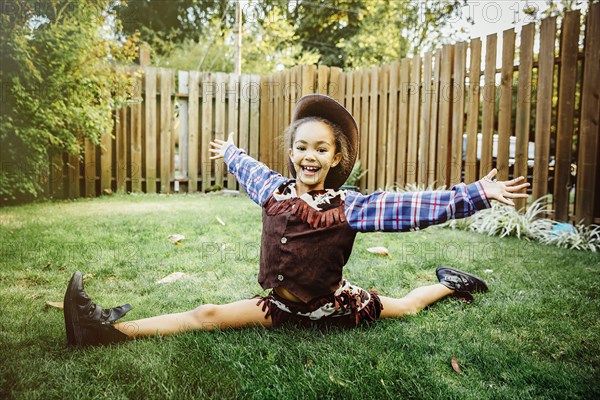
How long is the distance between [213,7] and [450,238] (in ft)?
57.3

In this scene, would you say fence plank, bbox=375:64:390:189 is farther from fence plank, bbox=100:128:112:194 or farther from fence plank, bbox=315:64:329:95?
fence plank, bbox=100:128:112:194

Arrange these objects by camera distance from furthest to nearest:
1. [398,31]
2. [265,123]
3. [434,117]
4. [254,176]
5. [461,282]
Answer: [398,31] → [265,123] → [434,117] → [461,282] → [254,176]

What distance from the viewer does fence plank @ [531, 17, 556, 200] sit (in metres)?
5.03

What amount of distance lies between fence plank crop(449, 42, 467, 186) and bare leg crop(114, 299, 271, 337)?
4.53 metres

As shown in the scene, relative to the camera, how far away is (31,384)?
64.4 inches

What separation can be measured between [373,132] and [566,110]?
2926 mm

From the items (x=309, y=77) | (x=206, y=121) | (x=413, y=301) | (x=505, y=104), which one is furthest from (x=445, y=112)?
(x=206, y=121)

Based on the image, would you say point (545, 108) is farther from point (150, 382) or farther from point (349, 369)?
point (150, 382)

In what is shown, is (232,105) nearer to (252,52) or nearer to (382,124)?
(382,124)

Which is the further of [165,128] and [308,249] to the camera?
[165,128]

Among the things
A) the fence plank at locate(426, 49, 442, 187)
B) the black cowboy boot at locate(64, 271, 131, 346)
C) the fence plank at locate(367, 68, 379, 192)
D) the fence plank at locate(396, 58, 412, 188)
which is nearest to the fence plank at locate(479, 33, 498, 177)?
the fence plank at locate(426, 49, 442, 187)

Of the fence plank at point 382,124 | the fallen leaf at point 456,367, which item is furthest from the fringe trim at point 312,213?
the fence plank at point 382,124

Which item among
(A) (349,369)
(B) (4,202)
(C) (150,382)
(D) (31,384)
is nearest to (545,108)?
(A) (349,369)

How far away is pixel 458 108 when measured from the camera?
600 cm
